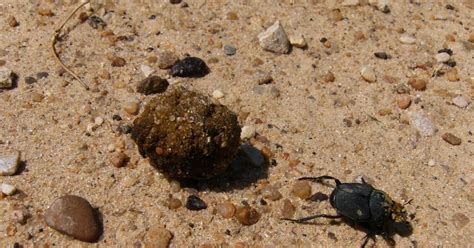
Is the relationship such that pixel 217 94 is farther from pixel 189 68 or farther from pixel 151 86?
pixel 151 86

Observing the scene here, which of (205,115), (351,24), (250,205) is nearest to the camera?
(205,115)

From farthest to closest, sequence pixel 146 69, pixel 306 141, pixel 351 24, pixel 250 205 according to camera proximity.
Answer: pixel 351 24 → pixel 146 69 → pixel 306 141 → pixel 250 205

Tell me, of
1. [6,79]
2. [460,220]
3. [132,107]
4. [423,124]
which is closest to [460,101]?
[423,124]

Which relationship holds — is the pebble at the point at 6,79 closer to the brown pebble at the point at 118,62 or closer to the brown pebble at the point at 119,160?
the brown pebble at the point at 118,62

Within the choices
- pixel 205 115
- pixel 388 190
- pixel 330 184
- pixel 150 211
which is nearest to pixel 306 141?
pixel 330 184

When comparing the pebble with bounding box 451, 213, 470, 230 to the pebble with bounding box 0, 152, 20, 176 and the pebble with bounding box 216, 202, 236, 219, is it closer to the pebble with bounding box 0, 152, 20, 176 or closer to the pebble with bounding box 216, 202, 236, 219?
the pebble with bounding box 216, 202, 236, 219

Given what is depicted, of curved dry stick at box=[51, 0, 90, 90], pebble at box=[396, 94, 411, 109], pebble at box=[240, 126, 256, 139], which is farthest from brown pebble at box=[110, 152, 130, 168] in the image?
pebble at box=[396, 94, 411, 109]

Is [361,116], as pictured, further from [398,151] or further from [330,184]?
[330,184]
